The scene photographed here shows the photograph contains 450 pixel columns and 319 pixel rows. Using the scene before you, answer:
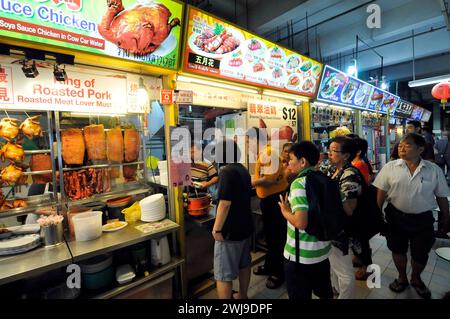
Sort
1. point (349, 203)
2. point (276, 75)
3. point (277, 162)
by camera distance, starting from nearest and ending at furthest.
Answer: point (349, 203) → point (277, 162) → point (276, 75)

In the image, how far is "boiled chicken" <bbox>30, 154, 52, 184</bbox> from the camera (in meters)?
2.33

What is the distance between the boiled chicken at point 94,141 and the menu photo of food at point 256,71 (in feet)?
6.87

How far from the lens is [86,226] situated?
2.25m

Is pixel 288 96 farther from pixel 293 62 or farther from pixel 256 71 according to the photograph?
pixel 256 71

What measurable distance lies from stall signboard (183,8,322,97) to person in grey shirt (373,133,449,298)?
207 centimetres

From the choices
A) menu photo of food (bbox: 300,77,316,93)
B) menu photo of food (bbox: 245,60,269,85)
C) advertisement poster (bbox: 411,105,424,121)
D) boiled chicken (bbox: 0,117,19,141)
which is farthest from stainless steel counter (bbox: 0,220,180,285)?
advertisement poster (bbox: 411,105,424,121)

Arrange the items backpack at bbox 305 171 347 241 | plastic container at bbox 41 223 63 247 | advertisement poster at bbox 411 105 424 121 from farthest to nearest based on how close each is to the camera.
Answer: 1. advertisement poster at bbox 411 105 424 121
2. plastic container at bbox 41 223 63 247
3. backpack at bbox 305 171 347 241

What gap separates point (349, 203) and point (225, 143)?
1.39 meters

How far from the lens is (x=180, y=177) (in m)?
2.67

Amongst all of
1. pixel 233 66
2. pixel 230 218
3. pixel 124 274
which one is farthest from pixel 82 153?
pixel 233 66

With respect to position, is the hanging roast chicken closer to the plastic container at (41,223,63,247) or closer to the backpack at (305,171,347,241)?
the plastic container at (41,223,63,247)

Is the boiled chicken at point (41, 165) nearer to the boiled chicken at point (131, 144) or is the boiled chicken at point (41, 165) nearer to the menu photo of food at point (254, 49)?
the boiled chicken at point (131, 144)
